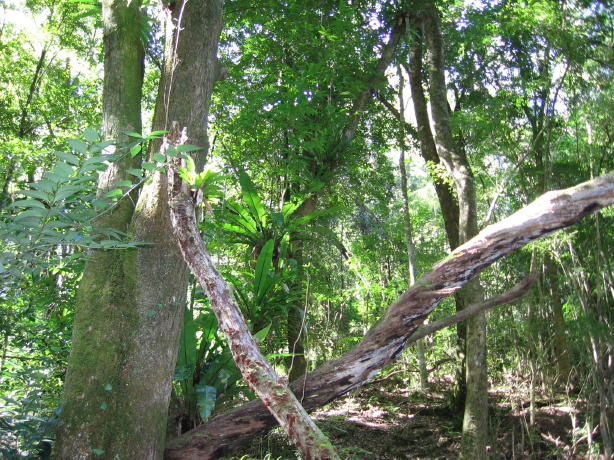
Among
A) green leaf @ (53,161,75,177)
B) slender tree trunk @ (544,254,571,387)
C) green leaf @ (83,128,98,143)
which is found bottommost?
slender tree trunk @ (544,254,571,387)

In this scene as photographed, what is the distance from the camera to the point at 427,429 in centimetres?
577

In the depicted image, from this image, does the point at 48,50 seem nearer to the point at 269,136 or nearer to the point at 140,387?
the point at 269,136

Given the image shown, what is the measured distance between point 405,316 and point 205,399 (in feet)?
4.22

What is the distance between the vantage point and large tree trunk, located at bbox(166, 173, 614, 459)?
245 centimetres

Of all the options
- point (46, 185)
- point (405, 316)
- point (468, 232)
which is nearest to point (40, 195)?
point (46, 185)

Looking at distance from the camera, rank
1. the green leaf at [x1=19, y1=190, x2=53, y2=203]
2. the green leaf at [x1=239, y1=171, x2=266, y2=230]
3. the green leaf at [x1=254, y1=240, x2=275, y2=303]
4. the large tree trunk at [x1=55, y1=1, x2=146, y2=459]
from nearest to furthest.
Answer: the green leaf at [x1=19, y1=190, x2=53, y2=203]
the large tree trunk at [x1=55, y1=1, x2=146, y2=459]
the green leaf at [x1=254, y1=240, x2=275, y2=303]
the green leaf at [x1=239, y1=171, x2=266, y2=230]

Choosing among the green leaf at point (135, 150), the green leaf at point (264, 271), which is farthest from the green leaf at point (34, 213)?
the green leaf at point (264, 271)

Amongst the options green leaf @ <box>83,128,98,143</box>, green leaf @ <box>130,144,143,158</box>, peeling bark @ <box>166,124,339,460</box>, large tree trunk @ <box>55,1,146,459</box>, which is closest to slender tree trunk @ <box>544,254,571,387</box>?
peeling bark @ <box>166,124,339,460</box>

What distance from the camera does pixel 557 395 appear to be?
609cm

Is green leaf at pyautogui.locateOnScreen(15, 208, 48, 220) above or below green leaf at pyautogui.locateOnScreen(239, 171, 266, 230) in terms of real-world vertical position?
below

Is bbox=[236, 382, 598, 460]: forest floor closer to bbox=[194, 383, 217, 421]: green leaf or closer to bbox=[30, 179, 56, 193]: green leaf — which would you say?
bbox=[194, 383, 217, 421]: green leaf

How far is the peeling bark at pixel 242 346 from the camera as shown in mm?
1750

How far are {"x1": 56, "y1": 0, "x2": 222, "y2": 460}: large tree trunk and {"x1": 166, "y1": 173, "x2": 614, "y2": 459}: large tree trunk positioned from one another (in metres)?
0.35

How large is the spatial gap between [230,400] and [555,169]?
14.8 ft
